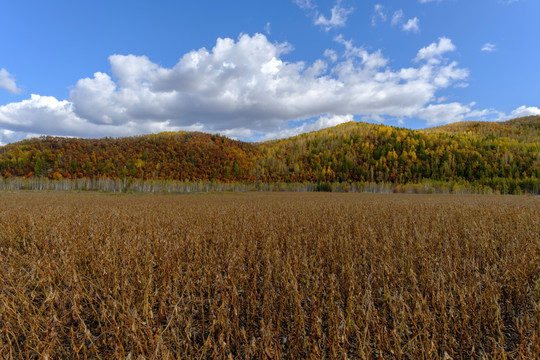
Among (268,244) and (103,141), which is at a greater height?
(103,141)

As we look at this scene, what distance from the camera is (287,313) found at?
355 cm

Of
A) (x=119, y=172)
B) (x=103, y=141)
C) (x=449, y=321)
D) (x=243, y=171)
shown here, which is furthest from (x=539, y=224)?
(x=103, y=141)

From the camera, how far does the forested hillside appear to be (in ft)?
366

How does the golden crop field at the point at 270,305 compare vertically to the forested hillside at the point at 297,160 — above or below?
below

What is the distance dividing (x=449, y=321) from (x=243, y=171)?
134 meters

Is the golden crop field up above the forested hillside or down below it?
below

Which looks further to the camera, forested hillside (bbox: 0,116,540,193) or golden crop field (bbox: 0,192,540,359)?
forested hillside (bbox: 0,116,540,193)

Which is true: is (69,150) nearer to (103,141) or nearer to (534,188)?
(103,141)

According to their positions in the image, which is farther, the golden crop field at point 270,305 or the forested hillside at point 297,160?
the forested hillside at point 297,160

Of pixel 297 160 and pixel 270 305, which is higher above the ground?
pixel 297 160

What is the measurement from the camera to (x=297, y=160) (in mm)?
143375

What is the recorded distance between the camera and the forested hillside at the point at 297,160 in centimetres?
11162

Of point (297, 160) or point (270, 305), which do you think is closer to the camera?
point (270, 305)

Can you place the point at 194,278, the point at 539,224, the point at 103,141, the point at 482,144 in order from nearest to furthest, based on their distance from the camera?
the point at 194,278 → the point at 539,224 → the point at 482,144 → the point at 103,141
